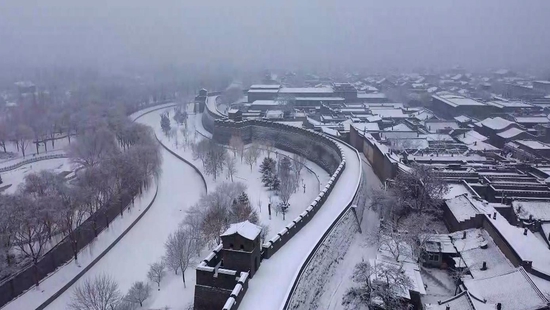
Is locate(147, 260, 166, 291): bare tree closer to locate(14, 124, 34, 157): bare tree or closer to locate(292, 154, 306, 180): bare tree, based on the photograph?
locate(292, 154, 306, 180): bare tree

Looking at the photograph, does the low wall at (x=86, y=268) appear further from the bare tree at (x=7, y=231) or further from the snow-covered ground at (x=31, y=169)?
the snow-covered ground at (x=31, y=169)

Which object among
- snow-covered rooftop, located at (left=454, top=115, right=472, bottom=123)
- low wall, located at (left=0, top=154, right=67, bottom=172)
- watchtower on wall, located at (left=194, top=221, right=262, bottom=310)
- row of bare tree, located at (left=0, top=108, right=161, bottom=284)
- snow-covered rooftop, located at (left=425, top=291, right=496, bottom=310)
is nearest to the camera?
watchtower on wall, located at (left=194, top=221, right=262, bottom=310)

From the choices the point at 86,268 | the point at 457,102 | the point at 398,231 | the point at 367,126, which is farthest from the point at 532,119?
the point at 86,268

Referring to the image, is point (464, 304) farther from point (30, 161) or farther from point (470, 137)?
point (30, 161)

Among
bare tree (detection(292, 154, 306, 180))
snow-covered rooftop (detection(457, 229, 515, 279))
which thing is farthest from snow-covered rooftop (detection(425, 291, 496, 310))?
bare tree (detection(292, 154, 306, 180))

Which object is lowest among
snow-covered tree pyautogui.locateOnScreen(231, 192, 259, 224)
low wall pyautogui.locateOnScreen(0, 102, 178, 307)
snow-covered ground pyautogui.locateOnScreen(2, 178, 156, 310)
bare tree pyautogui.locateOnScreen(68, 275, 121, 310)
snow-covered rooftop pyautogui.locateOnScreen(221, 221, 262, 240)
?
snow-covered ground pyautogui.locateOnScreen(2, 178, 156, 310)

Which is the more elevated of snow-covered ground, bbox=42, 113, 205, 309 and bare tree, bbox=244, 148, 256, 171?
bare tree, bbox=244, 148, 256, 171

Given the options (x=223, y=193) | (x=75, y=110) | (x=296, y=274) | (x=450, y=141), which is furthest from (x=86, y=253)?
(x=75, y=110)

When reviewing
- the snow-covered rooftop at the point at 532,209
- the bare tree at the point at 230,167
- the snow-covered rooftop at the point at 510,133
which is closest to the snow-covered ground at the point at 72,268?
the bare tree at the point at 230,167

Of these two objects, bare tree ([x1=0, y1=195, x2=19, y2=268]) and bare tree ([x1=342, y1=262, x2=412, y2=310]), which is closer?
bare tree ([x1=342, y1=262, x2=412, y2=310])
